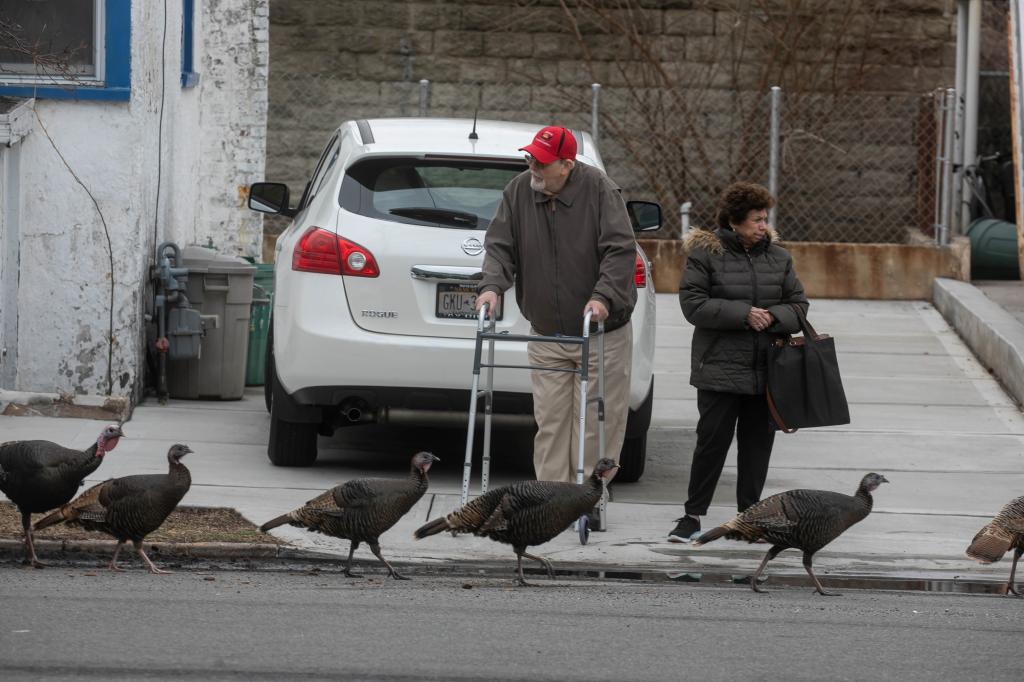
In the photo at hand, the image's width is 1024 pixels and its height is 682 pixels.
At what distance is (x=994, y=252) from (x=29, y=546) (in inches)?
543

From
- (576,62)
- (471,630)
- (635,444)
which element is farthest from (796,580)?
(576,62)

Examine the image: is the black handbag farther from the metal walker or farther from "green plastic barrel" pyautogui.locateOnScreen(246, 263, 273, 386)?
"green plastic barrel" pyautogui.locateOnScreen(246, 263, 273, 386)

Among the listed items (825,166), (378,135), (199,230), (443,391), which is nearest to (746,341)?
(443,391)

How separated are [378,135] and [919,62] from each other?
11.0 meters

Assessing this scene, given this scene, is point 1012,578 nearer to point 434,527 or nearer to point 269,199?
point 434,527

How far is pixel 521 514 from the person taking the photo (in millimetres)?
6949

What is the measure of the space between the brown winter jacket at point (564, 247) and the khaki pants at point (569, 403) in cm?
13

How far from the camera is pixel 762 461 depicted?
27.2 feet

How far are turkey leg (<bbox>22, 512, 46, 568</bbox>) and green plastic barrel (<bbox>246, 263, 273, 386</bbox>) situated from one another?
5.16 metres

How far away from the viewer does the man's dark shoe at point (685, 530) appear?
7961 mm

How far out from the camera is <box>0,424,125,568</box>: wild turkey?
7.06m

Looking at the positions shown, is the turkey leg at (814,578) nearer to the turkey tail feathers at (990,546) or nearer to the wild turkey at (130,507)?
the turkey tail feathers at (990,546)

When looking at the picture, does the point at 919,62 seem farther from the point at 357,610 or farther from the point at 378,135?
the point at 357,610

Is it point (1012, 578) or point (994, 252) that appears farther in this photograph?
point (994, 252)
